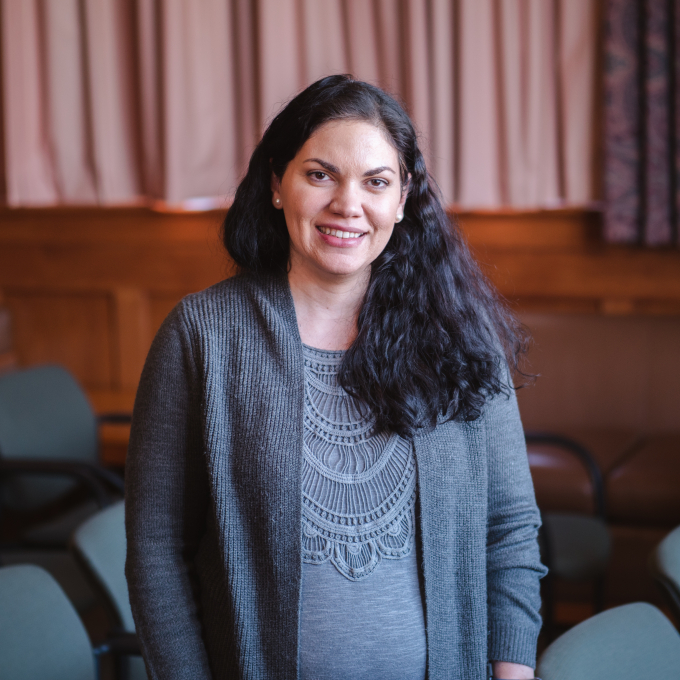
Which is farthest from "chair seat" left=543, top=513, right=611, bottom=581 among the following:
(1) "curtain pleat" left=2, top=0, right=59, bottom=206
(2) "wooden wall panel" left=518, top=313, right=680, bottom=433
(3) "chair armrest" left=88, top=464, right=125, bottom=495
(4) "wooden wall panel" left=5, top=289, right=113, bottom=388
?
(1) "curtain pleat" left=2, top=0, right=59, bottom=206

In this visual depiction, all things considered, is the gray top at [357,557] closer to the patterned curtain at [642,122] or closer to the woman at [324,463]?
the woman at [324,463]

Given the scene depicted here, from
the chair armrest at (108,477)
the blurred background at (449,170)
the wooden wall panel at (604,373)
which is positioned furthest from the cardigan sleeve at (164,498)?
the wooden wall panel at (604,373)

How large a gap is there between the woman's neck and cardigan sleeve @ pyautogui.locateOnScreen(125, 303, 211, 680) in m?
0.19

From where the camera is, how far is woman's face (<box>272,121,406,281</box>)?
1191mm

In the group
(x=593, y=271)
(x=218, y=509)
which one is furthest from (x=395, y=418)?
(x=593, y=271)

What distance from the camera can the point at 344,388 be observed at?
4.12 ft

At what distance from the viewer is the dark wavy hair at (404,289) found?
123 cm

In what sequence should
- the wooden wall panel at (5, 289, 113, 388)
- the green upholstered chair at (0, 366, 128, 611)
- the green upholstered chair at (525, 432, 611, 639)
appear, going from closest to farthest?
the green upholstered chair at (525, 432, 611, 639)
the green upholstered chair at (0, 366, 128, 611)
the wooden wall panel at (5, 289, 113, 388)

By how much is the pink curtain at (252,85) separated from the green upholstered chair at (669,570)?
225 centimetres

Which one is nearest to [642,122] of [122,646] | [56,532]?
[56,532]

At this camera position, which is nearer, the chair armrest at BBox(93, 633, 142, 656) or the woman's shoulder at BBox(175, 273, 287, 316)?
the woman's shoulder at BBox(175, 273, 287, 316)

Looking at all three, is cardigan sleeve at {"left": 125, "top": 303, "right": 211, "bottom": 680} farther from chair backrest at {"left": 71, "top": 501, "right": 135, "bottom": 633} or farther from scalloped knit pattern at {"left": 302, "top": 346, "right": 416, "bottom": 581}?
chair backrest at {"left": 71, "top": 501, "right": 135, "bottom": 633}

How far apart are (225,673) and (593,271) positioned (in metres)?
2.76

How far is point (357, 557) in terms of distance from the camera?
3.87 ft
